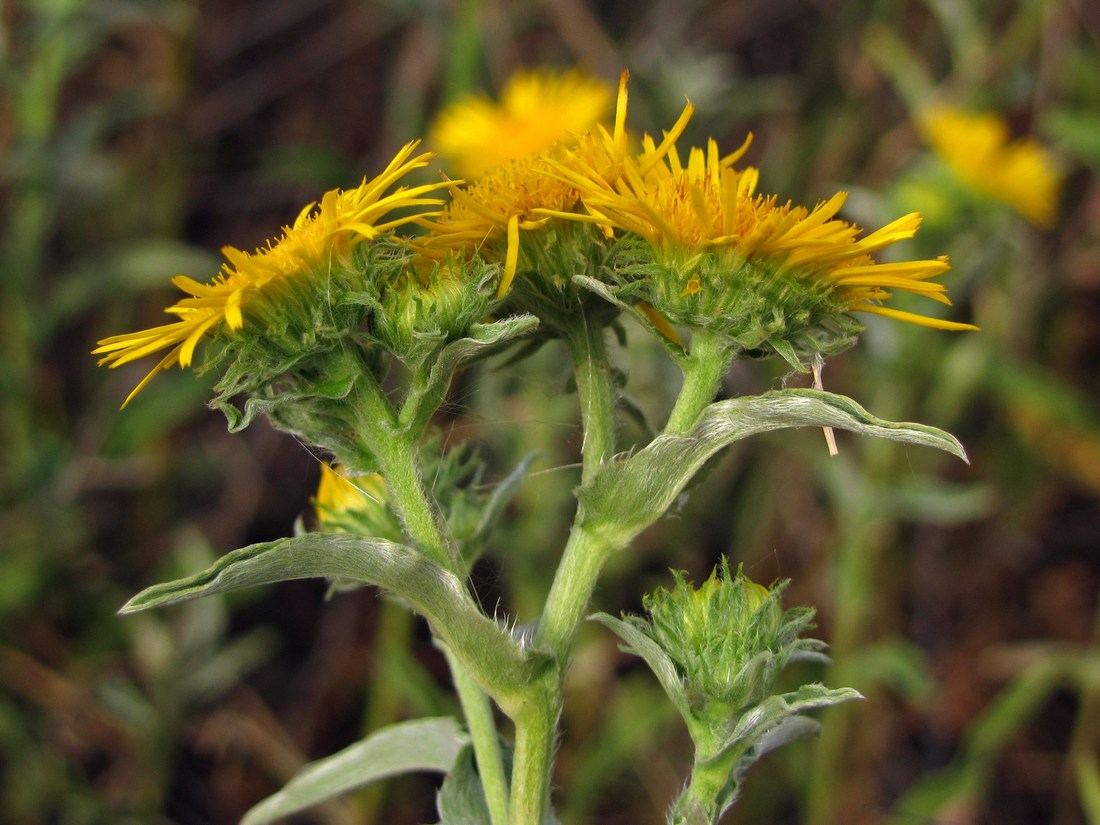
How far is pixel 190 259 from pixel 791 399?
270cm

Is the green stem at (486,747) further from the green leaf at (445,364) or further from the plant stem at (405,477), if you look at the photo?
the green leaf at (445,364)

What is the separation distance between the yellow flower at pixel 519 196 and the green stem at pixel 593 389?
0.14 metres

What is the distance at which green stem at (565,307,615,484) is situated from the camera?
1313mm

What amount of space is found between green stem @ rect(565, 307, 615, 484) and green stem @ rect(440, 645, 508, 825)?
301mm

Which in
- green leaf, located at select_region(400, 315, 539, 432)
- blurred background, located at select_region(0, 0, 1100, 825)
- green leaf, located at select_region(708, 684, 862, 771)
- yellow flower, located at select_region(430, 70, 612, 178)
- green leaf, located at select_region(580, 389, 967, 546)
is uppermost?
green leaf, located at select_region(400, 315, 539, 432)

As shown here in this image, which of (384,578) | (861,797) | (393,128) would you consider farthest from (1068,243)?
(384,578)

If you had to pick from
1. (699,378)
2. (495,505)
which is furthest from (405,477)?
(699,378)

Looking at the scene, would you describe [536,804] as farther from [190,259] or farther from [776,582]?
[190,259]

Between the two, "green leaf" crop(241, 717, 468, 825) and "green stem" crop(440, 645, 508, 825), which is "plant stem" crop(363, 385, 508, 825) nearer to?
"green stem" crop(440, 645, 508, 825)

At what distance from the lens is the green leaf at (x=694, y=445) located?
109cm

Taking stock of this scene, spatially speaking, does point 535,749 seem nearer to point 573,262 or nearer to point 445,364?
point 445,364

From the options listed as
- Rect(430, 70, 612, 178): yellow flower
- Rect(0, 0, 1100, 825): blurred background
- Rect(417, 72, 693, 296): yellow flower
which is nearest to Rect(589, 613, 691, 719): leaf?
Rect(417, 72, 693, 296): yellow flower

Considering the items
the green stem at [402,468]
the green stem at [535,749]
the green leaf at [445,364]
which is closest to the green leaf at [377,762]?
the green stem at [535,749]

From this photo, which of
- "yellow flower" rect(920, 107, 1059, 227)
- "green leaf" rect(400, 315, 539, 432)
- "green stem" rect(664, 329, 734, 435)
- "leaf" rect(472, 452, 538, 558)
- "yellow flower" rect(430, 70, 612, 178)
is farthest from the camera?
"yellow flower" rect(430, 70, 612, 178)
